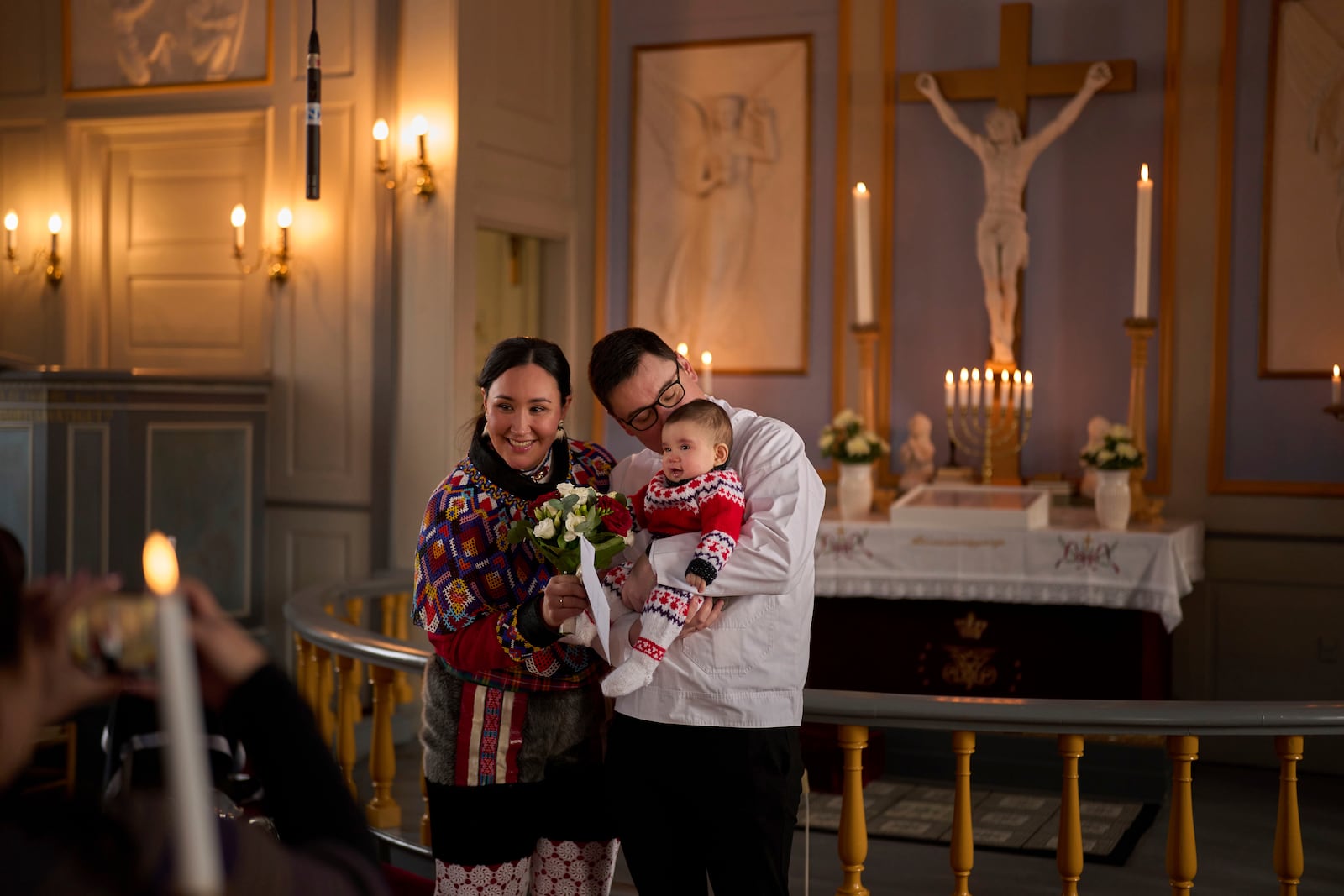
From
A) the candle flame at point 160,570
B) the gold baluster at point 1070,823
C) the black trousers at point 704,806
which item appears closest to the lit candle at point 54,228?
the black trousers at point 704,806

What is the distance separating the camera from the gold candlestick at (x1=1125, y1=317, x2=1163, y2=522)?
18.7 ft

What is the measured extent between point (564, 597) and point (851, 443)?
3.95 meters

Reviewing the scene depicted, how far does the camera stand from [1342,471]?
239 inches

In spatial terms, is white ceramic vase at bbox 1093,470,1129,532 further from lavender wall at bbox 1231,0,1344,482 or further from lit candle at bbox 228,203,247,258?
lit candle at bbox 228,203,247,258

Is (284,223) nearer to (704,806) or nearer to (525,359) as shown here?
(525,359)

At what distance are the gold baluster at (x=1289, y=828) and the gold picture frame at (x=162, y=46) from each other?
5762 mm

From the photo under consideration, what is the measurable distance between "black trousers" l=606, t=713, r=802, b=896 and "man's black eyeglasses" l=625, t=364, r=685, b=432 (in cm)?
53

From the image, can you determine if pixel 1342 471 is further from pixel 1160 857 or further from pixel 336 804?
pixel 336 804

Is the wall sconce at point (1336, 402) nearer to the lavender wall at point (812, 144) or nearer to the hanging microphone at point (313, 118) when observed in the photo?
the lavender wall at point (812, 144)

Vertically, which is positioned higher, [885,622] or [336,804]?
[336,804]

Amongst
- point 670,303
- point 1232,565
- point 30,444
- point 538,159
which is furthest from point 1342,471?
point 30,444

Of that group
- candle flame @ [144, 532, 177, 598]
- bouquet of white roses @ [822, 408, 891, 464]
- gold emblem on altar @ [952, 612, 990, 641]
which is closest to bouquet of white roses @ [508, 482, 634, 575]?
candle flame @ [144, 532, 177, 598]

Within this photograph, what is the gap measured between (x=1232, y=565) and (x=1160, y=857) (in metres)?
2.04

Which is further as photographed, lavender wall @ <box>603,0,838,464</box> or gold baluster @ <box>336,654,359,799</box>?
lavender wall @ <box>603,0,838,464</box>
